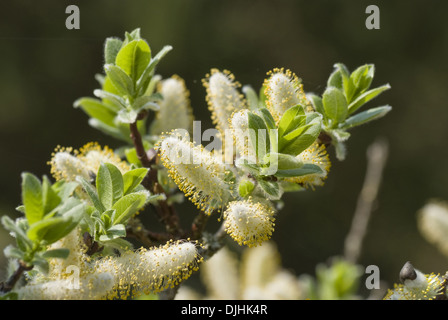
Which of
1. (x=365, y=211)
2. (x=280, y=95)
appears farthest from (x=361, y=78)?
(x=365, y=211)

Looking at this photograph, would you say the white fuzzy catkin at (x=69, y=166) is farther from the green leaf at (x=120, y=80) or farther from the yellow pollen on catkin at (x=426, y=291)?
the yellow pollen on catkin at (x=426, y=291)

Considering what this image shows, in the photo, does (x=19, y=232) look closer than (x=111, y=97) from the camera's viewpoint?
Yes

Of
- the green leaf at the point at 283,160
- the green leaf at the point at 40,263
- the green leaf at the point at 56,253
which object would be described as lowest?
the green leaf at the point at 40,263

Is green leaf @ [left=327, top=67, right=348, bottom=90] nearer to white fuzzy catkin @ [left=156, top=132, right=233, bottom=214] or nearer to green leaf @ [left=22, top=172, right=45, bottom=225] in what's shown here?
white fuzzy catkin @ [left=156, top=132, right=233, bottom=214]

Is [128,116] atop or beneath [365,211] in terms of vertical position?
atop

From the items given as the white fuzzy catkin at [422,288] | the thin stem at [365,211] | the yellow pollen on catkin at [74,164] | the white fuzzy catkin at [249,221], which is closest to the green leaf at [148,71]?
the yellow pollen on catkin at [74,164]

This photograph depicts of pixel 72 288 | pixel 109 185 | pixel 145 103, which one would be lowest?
pixel 72 288

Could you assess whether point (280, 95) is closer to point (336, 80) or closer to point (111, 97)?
point (336, 80)
